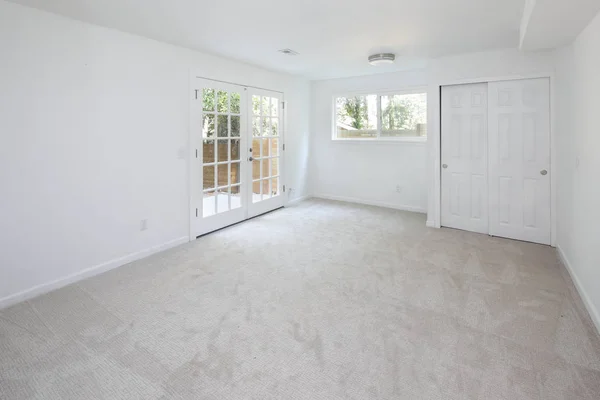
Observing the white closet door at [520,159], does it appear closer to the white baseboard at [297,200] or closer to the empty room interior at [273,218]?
the empty room interior at [273,218]

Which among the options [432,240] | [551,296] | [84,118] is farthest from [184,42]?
[551,296]

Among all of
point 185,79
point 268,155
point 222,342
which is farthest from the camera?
point 268,155

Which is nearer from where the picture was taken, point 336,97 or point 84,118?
point 84,118

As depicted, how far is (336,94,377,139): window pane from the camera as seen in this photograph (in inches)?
239

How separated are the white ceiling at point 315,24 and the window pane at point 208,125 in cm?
79

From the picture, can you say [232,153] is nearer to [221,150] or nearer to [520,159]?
[221,150]

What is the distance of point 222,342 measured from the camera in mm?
2141

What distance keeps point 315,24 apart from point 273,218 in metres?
2.87

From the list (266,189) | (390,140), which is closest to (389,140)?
(390,140)

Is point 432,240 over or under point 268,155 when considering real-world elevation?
under

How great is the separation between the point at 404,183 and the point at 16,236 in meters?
5.11

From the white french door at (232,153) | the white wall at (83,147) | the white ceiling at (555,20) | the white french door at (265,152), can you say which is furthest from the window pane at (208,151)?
the white ceiling at (555,20)

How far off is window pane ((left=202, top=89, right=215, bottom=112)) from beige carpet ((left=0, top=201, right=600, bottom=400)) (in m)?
1.85

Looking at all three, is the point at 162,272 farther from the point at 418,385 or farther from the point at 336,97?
the point at 336,97
